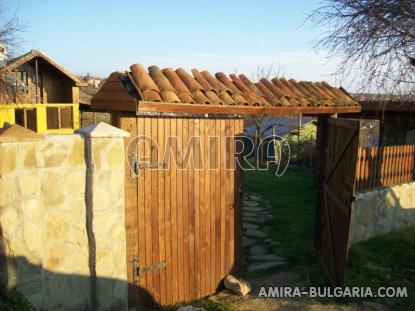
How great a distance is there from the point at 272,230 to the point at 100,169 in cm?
481

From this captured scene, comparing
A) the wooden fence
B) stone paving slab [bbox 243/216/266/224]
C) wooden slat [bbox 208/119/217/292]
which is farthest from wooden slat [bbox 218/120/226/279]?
stone paving slab [bbox 243/216/266/224]

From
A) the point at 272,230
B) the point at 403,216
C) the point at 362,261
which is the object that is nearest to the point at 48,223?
the point at 362,261

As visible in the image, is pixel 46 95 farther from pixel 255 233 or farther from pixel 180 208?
pixel 180 208

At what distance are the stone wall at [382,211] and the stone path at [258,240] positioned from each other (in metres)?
1.52

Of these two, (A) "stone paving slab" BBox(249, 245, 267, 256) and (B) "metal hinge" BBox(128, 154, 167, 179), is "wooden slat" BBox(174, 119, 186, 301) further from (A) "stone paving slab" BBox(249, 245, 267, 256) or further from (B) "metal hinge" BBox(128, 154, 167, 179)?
(A) "stone paving slab" BBox(249, 245, 267, 256)

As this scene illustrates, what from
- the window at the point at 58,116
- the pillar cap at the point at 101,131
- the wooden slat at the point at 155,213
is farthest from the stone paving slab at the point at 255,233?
the window at the point at 58,116

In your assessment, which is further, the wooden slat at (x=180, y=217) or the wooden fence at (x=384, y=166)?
the wooden fence at (x=384, y=166)

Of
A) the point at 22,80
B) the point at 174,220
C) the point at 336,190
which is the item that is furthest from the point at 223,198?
the point at 22,80

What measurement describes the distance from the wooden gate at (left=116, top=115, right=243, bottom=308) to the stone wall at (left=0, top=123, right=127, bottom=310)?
0.97 ft

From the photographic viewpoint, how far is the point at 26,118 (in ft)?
53.2

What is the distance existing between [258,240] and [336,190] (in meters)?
2.31

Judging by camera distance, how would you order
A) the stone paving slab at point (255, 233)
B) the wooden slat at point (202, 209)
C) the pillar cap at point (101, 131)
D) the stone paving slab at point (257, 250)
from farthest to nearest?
the stone paving slab at point (255, 233) < the stone paving slab at point (257, 250) < the wooden slat at point (202, 209) < the pillar cap at point (101, 131)

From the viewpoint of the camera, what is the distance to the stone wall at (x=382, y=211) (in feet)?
22.4

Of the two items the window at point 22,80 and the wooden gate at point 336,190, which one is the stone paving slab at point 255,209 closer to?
the wooden gate at point 336,190
